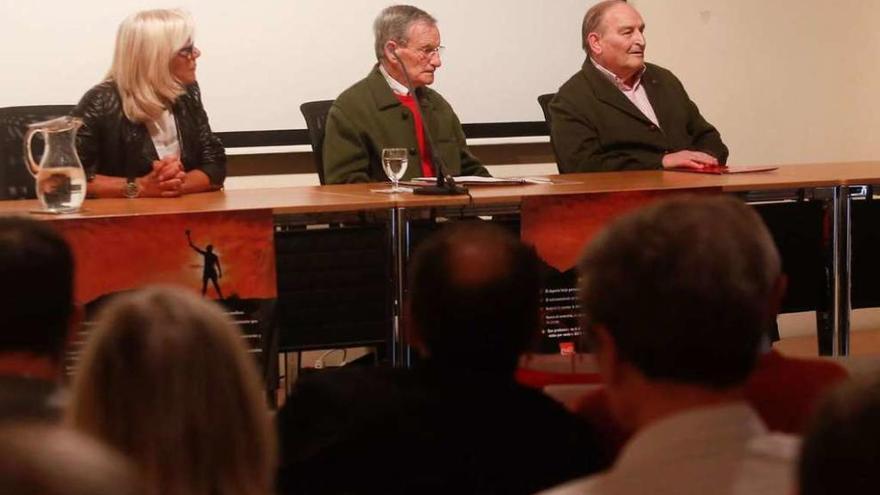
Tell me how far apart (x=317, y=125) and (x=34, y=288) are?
281cm

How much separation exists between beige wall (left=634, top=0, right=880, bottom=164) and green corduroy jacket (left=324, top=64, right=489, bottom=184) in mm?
1420

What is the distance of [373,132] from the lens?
163 inches

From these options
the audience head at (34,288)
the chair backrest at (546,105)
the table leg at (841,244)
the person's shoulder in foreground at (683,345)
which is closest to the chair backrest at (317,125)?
the chair backrest at (546,105)

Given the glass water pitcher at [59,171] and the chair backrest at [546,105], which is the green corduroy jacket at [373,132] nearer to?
the chair backrest at [546,105]

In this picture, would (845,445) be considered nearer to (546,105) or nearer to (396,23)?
(396,23)

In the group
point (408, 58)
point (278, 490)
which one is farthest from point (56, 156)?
point (278, 490)

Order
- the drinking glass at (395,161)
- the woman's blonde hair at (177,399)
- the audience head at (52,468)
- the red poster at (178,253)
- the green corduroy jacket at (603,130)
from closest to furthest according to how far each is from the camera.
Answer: the audience head at (52,468), the woman's blonde hair at (177,399), the red poster at (178,253), the drinking glass at (395,161), the green corduroy jacket at (603,130)

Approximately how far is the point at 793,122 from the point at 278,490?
4.58 m

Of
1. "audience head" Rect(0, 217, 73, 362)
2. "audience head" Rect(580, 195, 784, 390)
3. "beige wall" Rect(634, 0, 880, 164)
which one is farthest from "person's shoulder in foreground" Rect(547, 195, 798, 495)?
"beige wall" Rect(634, 0, 880, 164)

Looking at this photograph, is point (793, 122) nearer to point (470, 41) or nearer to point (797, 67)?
point (797, 67)

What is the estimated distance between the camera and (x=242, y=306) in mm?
3150

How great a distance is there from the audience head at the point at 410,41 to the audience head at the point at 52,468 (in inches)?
146

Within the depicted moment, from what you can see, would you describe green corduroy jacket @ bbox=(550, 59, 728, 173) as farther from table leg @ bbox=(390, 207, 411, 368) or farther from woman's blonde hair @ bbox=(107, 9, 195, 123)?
woman's blonde hair @ bbox=(107, 9, 195, 123)

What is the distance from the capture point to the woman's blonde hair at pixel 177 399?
1.05 metres
